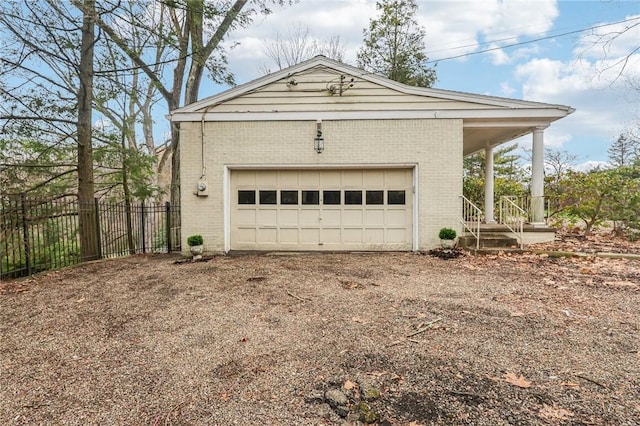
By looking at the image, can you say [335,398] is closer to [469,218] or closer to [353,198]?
[353,198]

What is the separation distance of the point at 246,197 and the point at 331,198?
230cm

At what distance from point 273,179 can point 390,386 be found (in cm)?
705

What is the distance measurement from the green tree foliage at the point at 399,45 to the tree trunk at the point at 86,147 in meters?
13.9

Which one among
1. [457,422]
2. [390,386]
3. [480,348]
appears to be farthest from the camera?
[480,348]

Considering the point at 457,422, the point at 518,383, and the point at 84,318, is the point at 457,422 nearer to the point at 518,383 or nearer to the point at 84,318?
the point at 518,383

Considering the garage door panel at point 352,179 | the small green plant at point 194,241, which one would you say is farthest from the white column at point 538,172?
the small green plant at point 194,241

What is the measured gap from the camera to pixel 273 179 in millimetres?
9016

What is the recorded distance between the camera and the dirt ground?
2.34m

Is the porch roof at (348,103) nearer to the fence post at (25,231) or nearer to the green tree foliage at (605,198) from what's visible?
the green tree foliage at (605,198)

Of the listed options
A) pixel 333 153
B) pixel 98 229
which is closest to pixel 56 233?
pixel 98 229

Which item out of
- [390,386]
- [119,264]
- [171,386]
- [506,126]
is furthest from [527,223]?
[119,264]

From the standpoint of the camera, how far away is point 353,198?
8945 mm

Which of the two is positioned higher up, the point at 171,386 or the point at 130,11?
the point at 130,11

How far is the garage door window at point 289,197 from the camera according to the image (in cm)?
900
